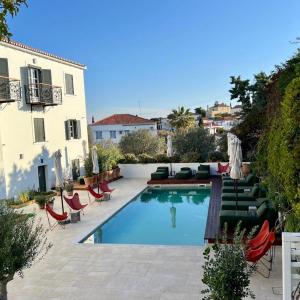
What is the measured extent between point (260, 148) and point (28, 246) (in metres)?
9.84

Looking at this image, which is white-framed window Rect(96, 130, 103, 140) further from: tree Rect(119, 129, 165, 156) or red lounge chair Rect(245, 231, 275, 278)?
red lounge chair Rect(245, 231, 275, 278)

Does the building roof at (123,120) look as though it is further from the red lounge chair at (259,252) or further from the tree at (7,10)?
the tree at (7,10)

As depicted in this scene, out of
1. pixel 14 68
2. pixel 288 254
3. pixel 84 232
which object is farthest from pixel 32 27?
pixel 288 254

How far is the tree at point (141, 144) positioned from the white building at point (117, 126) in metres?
20.9

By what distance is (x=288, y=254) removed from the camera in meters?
4.72

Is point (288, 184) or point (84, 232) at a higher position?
point (288, 184)

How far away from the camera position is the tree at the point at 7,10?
401 centimetres

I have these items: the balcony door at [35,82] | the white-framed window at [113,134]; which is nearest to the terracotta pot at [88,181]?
the balcony door at [35,82]

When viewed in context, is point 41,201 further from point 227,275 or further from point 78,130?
point 227,275

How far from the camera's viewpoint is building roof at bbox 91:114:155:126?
56594 mm

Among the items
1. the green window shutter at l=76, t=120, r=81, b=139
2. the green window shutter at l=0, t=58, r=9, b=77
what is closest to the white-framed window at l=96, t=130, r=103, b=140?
the green window shutter at l=76, t=120, r=81, b=139

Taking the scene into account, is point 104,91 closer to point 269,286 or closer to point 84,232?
point 84,232

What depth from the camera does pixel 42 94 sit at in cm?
2105

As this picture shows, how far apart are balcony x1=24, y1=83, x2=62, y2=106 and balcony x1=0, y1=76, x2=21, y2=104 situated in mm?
858
